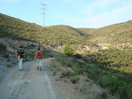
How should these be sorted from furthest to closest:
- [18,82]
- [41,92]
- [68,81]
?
[68,81] < [18,82] < [41,92]

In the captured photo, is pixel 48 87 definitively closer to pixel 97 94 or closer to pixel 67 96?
pixel 67 96

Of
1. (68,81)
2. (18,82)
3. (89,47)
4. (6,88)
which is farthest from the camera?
(89,47)

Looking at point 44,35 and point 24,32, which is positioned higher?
point 24,32

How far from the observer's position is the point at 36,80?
26.0ft

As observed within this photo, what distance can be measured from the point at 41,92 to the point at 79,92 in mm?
1953

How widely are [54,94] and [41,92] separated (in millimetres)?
656

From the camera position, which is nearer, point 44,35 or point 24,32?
point 24,32

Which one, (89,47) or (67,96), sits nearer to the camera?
(67,96)

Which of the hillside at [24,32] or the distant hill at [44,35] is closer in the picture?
the hillside at [24,32]

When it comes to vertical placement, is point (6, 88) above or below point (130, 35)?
below

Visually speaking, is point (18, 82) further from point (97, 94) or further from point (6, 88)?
point (97, 94)

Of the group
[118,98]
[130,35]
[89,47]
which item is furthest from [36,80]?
[130,35]

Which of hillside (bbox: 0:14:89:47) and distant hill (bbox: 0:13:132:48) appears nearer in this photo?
hillside (bbox: 0:14:89:47)

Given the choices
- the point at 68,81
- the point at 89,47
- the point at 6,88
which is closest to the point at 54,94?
the point at 68,81
